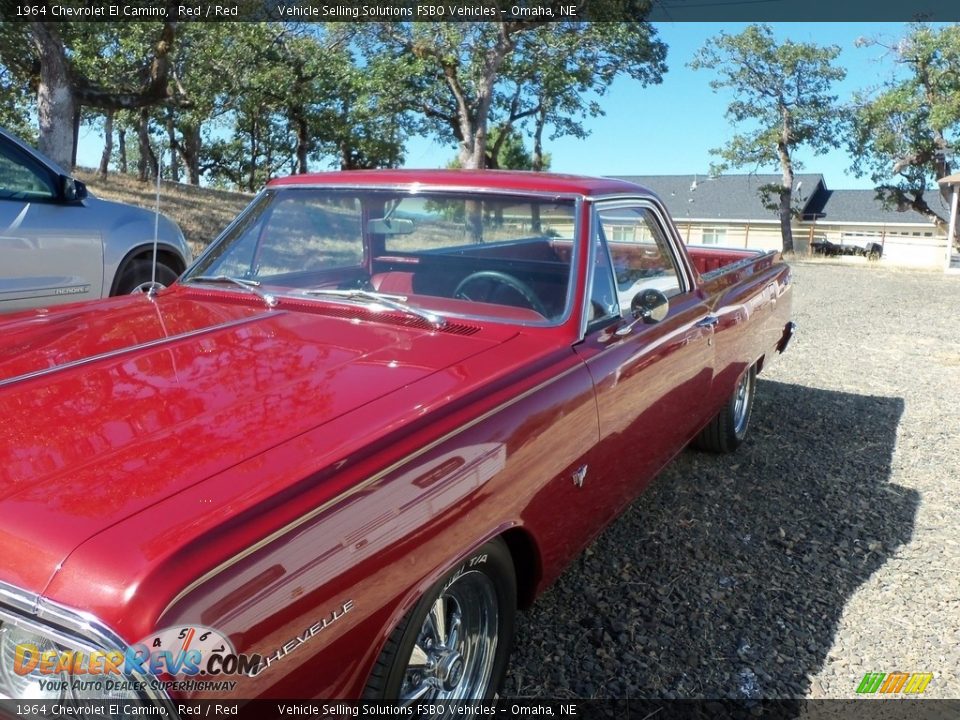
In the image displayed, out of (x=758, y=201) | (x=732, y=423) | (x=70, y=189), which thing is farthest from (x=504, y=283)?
(x=758, y=201)

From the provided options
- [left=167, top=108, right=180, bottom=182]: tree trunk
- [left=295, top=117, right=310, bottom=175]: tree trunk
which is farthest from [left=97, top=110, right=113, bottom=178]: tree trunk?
[left=295, top=117, right=310, bottom=175]: tree trunk

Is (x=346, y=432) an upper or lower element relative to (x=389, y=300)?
lower

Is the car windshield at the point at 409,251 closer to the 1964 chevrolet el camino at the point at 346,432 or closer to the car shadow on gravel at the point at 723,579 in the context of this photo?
the 1964 chevrolet el camino at the point at 346,432

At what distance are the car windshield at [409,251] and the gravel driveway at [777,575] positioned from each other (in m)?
1.14

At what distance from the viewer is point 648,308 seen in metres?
2.97

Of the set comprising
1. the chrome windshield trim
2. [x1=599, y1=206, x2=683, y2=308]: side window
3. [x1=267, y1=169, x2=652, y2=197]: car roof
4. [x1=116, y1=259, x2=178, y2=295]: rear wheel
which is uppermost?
[x1=267, y1=169, x2=652, y2=197]: car roof

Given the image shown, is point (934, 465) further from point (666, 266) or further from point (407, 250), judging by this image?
point (407, 250)

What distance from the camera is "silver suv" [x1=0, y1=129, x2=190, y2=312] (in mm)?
4793

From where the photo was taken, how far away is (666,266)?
12.2 feet

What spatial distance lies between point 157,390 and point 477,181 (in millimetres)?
1585

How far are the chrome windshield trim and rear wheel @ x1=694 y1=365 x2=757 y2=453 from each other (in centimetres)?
359

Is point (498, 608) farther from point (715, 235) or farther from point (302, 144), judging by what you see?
point (715, 235)

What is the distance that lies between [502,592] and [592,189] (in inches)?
64.7

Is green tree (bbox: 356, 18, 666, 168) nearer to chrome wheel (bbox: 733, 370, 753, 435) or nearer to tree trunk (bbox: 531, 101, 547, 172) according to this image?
tree trunk (bbox: 531, 101, 547, 172)
